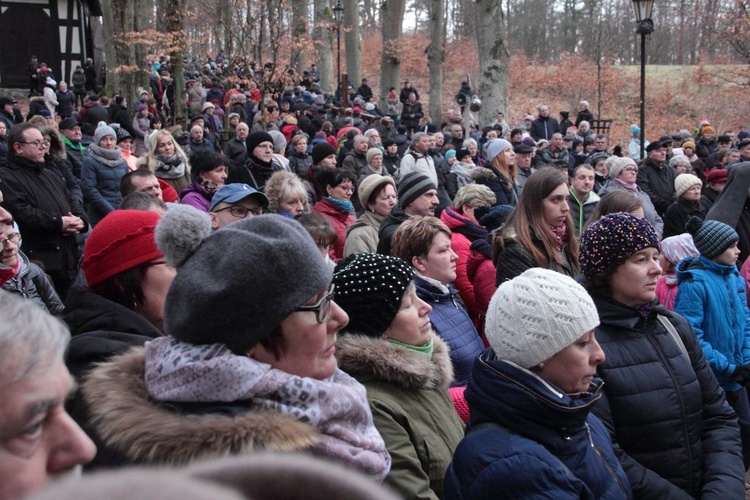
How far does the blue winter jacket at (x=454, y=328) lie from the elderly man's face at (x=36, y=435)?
8.33 ft

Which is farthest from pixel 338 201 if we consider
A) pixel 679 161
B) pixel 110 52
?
pixel 110 52

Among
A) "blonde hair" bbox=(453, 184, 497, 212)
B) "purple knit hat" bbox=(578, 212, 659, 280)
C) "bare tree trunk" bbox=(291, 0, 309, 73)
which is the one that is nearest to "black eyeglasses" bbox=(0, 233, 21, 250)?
"blonde hair" bbox=(453, 184, 497, 212)

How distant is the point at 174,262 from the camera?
207 centimetres

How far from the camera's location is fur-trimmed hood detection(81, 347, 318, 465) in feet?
5.48

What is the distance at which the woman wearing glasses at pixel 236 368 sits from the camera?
171cm

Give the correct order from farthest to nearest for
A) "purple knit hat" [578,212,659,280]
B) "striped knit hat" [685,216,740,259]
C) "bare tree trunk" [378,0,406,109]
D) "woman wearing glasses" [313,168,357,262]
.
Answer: "bare tree trunk" [378,0,406,109]
"woman wearing glasses" [313,168,357,262]
"striped knit hat" [685,216,740,259]
"purple knit hat" [578,212,659,280]

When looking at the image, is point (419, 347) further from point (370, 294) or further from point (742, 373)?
point (742, 373)

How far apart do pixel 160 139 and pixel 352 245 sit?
2.98 m

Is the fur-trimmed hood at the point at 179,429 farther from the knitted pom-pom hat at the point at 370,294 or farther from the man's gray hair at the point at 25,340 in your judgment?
the knitted pom-pom hat at the point at 370,294

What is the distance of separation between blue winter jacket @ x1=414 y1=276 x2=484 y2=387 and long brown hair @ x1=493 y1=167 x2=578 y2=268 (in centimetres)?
81

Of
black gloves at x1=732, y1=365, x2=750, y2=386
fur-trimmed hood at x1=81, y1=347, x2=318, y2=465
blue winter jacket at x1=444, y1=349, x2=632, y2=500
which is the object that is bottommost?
black gloves at x1=732, y1=365, x2=750, y2=386

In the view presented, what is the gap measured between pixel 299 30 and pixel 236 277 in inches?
957

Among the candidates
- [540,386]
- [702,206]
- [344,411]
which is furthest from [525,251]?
[702,206]

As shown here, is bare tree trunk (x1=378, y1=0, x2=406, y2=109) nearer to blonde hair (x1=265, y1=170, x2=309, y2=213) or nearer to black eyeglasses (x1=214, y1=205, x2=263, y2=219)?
blonde hair (x1=265, y1=170, x2=309, y2=213)
